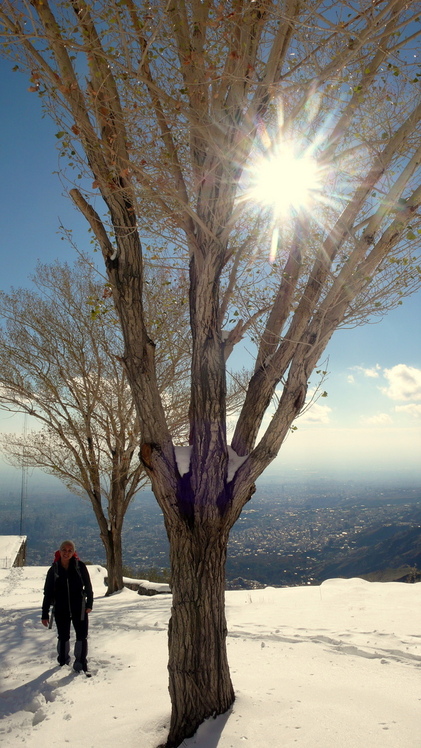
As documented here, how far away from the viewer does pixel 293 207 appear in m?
4.05

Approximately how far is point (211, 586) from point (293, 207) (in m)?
3.46

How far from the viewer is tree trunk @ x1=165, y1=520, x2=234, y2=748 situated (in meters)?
3.55

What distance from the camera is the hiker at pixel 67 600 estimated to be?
5176 mm

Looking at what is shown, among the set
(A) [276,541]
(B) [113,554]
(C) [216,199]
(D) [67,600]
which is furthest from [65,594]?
(A) [276,541]

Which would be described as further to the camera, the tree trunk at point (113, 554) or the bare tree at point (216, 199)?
the tree trunk at point (113, 554)

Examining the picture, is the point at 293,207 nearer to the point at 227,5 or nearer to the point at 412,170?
the point at 412,170

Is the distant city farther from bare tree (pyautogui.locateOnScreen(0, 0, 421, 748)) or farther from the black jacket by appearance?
bare tree (pyautogui.locateOnScreen(0, 0, 421, 748))

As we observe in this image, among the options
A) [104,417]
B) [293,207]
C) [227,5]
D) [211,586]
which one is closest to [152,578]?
[104,417]

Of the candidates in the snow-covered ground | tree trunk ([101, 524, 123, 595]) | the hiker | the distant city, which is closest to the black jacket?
the hiker

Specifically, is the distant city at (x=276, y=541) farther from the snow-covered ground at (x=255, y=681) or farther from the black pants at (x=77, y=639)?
the black pants at (x=77, y=639)

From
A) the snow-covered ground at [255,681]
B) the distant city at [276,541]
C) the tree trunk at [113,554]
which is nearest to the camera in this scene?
the snow-covered ground at [255,681]

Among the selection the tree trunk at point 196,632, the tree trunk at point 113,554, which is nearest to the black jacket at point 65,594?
the tree trunk at point 196,632

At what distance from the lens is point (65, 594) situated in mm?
5254

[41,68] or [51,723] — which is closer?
[41,68]
